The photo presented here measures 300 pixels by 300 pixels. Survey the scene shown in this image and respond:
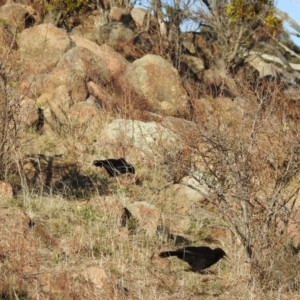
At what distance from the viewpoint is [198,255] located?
641cm

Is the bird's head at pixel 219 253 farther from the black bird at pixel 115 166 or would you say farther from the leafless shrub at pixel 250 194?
the black bird at pixel 115 166

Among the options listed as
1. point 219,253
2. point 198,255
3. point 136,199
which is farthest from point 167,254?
point 136,199

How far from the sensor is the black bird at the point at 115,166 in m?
9.27

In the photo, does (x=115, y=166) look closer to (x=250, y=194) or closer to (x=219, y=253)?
(x=219, y=253)

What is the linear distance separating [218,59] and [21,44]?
210 inches

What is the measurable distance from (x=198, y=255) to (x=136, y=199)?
2.19m

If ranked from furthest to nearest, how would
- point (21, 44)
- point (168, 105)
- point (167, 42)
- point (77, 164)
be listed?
point (167, 42) < point (21, 44) < point (168, 105) < point (77, 164)

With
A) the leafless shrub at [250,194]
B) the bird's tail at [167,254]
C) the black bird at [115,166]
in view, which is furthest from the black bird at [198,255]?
the black bird at [115,166]

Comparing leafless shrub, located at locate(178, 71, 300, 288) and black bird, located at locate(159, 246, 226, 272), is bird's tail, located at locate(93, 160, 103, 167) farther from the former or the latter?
leafless shrub, located at locate(178, 71, 300, 288)

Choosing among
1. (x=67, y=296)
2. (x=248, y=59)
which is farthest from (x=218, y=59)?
(x=67, y=296)

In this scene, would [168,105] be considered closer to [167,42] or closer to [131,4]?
[167,42]

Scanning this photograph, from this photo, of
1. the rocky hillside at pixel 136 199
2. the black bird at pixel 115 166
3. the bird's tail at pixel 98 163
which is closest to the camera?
the rocky hillside at pixel 136 199

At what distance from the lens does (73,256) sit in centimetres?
621

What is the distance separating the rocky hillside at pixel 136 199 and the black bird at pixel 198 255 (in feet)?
0.22
